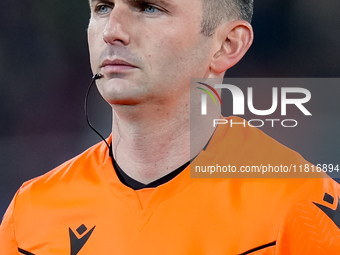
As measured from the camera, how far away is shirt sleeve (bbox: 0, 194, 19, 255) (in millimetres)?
1644

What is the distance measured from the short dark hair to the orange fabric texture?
395 millimetres

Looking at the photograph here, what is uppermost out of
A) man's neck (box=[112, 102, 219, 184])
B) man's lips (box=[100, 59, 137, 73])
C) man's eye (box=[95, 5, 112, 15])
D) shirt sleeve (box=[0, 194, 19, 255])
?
man's eye (box=[95, 5, 112, 15])

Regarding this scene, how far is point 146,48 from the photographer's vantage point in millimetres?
1334

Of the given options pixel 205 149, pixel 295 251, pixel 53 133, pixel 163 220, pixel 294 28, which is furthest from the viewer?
pixel 53 133

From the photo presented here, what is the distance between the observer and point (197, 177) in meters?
1.48

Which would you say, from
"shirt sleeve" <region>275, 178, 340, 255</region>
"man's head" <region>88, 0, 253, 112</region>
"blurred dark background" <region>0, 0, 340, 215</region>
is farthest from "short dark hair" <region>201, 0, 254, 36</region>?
"blurred dark background" <region>0, 0, 340, 215</region>

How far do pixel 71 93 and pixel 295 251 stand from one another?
1.79 meters

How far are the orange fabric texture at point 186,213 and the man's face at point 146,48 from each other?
1.12 feet

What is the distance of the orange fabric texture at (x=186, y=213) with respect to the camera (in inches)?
52.8

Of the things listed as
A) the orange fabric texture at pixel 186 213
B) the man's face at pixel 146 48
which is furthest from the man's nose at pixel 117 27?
the orange fabric texture at pixel 186 213

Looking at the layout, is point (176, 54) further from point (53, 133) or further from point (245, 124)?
point (53, 133)

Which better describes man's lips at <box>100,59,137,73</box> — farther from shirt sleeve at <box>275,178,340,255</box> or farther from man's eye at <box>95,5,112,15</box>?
shirt sleeve at <box>275,178,340,255</box>

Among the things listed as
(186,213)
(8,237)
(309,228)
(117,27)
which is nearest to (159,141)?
(186,213)

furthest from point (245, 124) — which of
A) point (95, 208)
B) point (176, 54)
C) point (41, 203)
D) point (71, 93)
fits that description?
point (71, 93)
